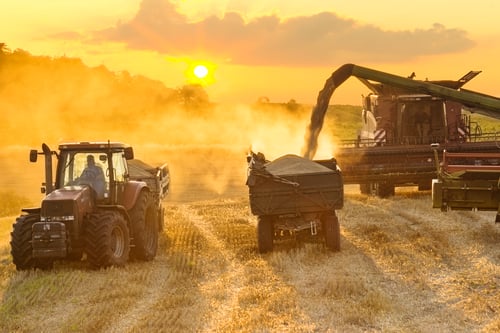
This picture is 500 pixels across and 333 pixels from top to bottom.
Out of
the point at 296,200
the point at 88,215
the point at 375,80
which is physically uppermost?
Answer: the point at 375,80

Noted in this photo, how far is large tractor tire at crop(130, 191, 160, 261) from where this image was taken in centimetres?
1394

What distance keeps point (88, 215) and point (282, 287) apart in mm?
3987

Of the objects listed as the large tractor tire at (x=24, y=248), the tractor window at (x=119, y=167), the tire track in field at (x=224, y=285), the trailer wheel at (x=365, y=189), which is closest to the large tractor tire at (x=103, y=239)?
the large tractor tire at (x=24, y=248)

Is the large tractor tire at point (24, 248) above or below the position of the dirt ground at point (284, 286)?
above

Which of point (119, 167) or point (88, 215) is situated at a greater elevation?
point (119, 167)

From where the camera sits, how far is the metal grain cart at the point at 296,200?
14.3 metres

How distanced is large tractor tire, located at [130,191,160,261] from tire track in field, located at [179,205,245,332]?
1.38 meters

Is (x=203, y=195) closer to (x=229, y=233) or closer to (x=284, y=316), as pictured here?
(x=229, y=233)

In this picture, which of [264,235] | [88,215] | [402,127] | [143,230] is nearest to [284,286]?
[264,235]

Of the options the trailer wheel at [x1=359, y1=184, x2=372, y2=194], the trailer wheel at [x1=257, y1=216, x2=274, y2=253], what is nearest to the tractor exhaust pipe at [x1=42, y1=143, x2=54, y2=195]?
the trailer wheel at [x1=257, y1=216, x2=274, y2=253]

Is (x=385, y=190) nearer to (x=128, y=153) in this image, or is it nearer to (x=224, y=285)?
(x=128, y=153)

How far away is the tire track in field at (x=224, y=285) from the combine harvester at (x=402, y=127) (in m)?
6.29

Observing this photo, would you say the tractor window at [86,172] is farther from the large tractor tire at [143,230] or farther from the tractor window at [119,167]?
the large tractor tire at [143,230]

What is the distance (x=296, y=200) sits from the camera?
14336 mm
